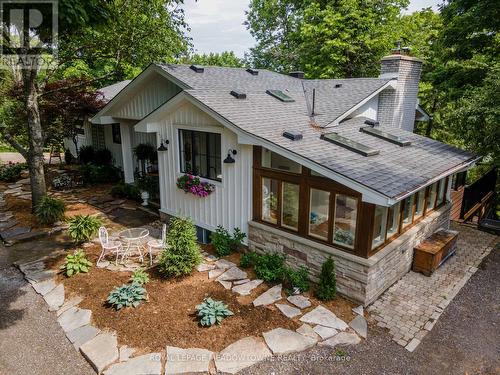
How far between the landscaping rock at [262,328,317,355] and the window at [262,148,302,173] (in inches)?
125

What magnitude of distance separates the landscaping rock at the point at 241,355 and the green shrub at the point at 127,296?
6.88 ft

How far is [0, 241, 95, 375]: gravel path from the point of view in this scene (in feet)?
16.4

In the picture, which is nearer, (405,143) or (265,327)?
(265,327)

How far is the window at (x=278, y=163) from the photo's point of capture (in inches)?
281

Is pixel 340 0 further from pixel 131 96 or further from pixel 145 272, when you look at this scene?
pixel 145 272

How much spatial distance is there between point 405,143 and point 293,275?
4838mm

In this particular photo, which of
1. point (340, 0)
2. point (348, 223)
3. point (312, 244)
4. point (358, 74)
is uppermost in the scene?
point (340, 0)

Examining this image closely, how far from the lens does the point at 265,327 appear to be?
575 cm

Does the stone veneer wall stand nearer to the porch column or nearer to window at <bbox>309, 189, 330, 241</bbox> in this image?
window at <bbox>309, 189, 330, 241</bbox>

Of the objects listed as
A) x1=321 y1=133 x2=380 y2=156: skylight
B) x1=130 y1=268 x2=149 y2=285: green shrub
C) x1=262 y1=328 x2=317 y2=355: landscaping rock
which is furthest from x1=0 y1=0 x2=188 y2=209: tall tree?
x1=262 y1=328 x2=317 y2=355: landscaping rock

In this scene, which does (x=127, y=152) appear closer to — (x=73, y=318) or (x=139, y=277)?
(x=139, y=277)

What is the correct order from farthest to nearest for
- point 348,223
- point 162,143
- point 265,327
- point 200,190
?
point 162,143, point 200,190, point 348,223, point 265,327

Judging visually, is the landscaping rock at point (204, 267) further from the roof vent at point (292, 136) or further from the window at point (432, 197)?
the window at point (432, 197)

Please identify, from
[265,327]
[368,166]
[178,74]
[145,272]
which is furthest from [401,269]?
[178,74]
